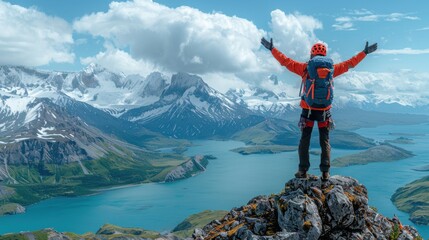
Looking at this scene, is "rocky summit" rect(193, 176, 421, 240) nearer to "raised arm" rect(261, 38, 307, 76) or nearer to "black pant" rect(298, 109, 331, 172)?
"black pant" rect(298, 109, 331, 172)

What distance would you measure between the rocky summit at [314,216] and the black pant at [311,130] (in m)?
0.94

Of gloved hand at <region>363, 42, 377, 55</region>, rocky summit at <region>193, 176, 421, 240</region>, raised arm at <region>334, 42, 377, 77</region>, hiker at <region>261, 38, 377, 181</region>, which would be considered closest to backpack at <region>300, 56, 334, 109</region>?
hiker at <region>261, 38, 377, 181</region>

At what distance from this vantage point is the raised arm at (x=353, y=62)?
73.2 ft

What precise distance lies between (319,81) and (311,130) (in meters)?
3.38

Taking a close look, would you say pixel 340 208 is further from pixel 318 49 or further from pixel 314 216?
pixel 318 49

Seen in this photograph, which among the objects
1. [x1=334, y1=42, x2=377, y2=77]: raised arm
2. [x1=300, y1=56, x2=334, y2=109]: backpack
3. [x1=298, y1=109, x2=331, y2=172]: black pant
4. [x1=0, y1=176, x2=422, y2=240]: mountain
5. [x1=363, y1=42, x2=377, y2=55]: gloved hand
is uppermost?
[x1=363, y1=42, x2=377, y2=55]: gloved hand

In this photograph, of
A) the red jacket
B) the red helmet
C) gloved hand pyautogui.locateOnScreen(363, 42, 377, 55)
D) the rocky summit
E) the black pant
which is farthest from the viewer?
the black pant

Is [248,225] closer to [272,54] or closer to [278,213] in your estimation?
[278,213]

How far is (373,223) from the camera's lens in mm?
24969

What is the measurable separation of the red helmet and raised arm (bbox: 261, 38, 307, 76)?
3.67ft

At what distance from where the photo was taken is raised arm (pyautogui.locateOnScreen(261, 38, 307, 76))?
73.7 ft

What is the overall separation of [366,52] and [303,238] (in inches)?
423

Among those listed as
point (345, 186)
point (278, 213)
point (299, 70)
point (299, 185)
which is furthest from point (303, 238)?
point (299, 70)

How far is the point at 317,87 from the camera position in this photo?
21.7 metres
